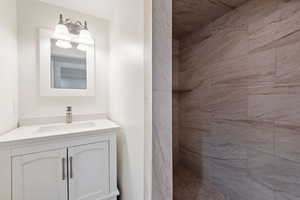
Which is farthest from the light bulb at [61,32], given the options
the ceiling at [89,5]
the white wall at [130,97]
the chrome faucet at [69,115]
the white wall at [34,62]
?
the chrome faucet at [69,115]

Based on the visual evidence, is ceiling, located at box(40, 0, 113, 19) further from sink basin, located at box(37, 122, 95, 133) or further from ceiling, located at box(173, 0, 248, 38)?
sink basin, located at box(37, 122, 95, 133)

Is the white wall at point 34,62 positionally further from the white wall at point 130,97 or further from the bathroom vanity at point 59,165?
the white wall at point 130,97

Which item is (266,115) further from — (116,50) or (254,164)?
(116,50)

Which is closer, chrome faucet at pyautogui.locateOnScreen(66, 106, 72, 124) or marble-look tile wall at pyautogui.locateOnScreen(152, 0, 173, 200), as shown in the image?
marble-look tile wall at pyautogui.locateOnScreen(152, 0, 173, 200)

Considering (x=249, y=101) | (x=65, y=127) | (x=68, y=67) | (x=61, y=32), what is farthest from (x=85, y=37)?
(x=249, y=101)

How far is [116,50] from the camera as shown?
63.1 inches

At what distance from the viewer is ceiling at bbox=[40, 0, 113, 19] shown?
1.55 meters

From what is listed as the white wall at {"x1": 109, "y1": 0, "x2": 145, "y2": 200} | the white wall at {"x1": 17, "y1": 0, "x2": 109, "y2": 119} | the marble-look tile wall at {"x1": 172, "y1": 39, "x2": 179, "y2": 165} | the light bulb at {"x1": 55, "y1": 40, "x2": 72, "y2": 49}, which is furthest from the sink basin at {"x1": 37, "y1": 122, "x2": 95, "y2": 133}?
the marble-look tile wall at {"x1": 172, "y1": 39, "x2": 179, "y2": 165}

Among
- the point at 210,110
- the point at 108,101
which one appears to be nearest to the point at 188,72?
the point at 210,110

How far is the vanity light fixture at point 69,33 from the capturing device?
1.54 meters

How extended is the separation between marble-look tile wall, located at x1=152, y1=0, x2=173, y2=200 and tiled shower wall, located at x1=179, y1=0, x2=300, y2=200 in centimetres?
97

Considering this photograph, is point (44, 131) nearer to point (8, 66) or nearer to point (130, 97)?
point (8, 66)

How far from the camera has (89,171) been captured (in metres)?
1.26

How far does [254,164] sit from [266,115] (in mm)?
475
